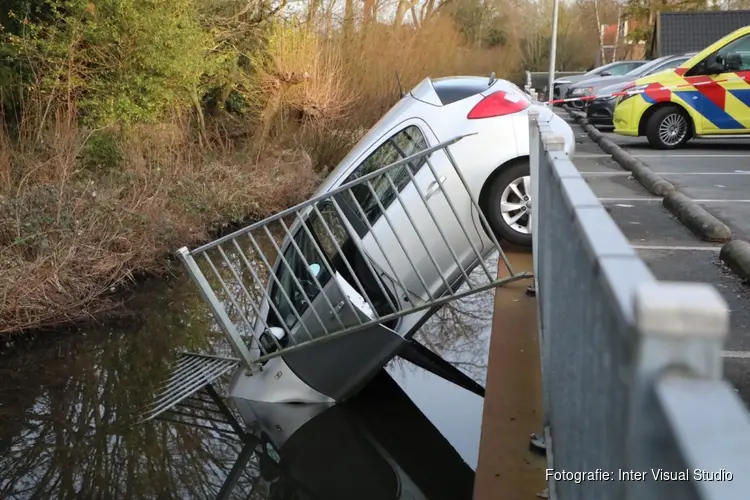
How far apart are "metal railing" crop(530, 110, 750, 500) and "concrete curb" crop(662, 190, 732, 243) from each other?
167 inches

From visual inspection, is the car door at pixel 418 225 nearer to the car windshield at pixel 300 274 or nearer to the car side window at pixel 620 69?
the car windshield at pixel 300 274

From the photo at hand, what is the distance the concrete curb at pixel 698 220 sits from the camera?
5.71 m

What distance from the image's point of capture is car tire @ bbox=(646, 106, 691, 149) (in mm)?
12641

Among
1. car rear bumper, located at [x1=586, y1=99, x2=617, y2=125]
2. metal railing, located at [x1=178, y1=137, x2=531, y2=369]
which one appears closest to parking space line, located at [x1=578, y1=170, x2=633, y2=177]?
metal railing, located at [x1=178, y1=137, x2=531, y2=369]

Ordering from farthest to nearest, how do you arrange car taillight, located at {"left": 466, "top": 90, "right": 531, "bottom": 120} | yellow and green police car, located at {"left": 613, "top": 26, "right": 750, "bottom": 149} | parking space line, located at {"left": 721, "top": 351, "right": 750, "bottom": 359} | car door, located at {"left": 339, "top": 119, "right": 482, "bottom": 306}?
yellow and green police car, located at {"left": 613, "top": 26, "right": 750, "bottom": 149}, car taillight, located at {"left": 466, "top": 90, "right": 531, "bottom": 120}, car door, located at {"left": 339, "top": 119, "right": 482, "bottom": 306}, parking space line, located at {"left": 721, "top": 351, "right": 750, "bottom": 359}

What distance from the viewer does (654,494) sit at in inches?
34.7

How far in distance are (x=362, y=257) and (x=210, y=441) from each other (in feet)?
5.86

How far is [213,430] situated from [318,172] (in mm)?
12822

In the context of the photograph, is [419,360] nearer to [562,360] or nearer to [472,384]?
[472,384]

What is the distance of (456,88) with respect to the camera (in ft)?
21.8

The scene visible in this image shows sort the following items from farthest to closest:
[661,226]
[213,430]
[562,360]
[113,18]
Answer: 1. [113,18]
2. [661,226]
3. [213,430]
4. [562,360]

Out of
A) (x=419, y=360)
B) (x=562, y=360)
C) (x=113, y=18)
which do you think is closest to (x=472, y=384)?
(x=419, y=360)

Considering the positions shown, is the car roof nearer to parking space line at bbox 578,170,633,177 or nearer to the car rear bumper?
parking space line at bbox 578,170,633,177

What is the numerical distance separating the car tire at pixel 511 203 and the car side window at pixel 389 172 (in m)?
0.72
